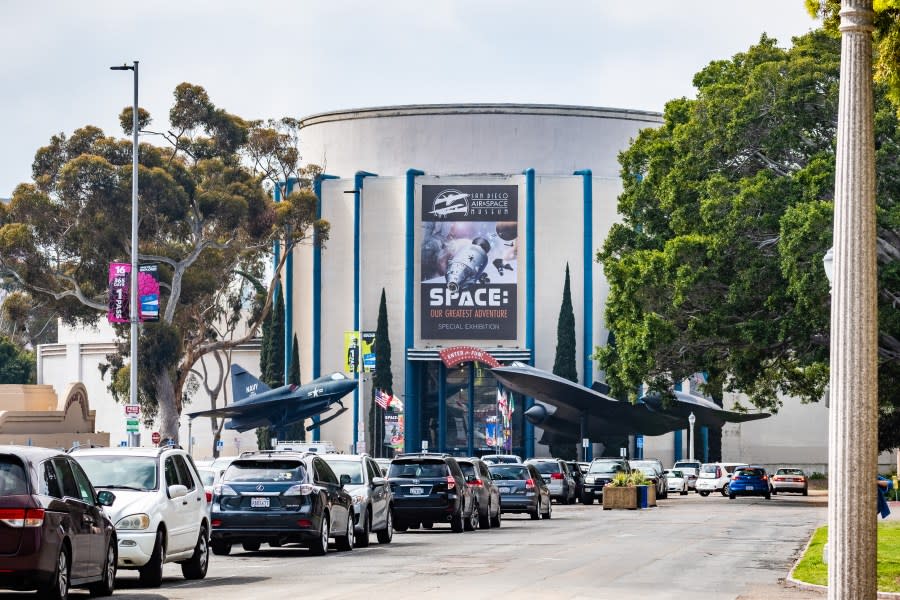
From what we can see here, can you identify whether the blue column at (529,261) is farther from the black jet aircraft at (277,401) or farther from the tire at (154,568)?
the tire at (154,568)

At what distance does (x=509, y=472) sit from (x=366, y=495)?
45.7 ft

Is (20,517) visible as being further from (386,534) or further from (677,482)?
(677,482)

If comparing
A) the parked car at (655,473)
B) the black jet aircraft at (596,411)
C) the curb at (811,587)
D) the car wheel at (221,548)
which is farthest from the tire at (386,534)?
the black jet aircraft at (596,411)

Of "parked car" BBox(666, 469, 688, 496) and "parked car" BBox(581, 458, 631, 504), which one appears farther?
"parked car" BBox(666, 469, 688, 496)

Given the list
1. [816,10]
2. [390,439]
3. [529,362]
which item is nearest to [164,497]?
[816,10]

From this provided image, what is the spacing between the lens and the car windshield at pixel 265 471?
2455 cm

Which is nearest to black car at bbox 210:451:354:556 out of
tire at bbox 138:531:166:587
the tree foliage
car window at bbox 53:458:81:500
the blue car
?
tire at bbox 138:531:166:587

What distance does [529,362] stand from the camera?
293 feet

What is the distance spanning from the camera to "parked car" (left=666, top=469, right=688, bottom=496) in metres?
71.4

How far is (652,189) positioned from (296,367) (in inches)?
1692

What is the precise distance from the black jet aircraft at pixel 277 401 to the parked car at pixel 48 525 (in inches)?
2454

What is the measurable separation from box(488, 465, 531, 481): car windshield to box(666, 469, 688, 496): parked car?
30.8m

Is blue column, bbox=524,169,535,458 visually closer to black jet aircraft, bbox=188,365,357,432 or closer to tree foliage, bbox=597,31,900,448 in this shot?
black jet aircraft, bbox=188,365,357,432

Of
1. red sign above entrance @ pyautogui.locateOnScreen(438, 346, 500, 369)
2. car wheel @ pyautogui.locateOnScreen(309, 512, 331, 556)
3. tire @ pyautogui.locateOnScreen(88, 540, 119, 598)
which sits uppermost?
red sign above entrance @ pyautogui.locateOnScreen(438, 346, 500, 369)
